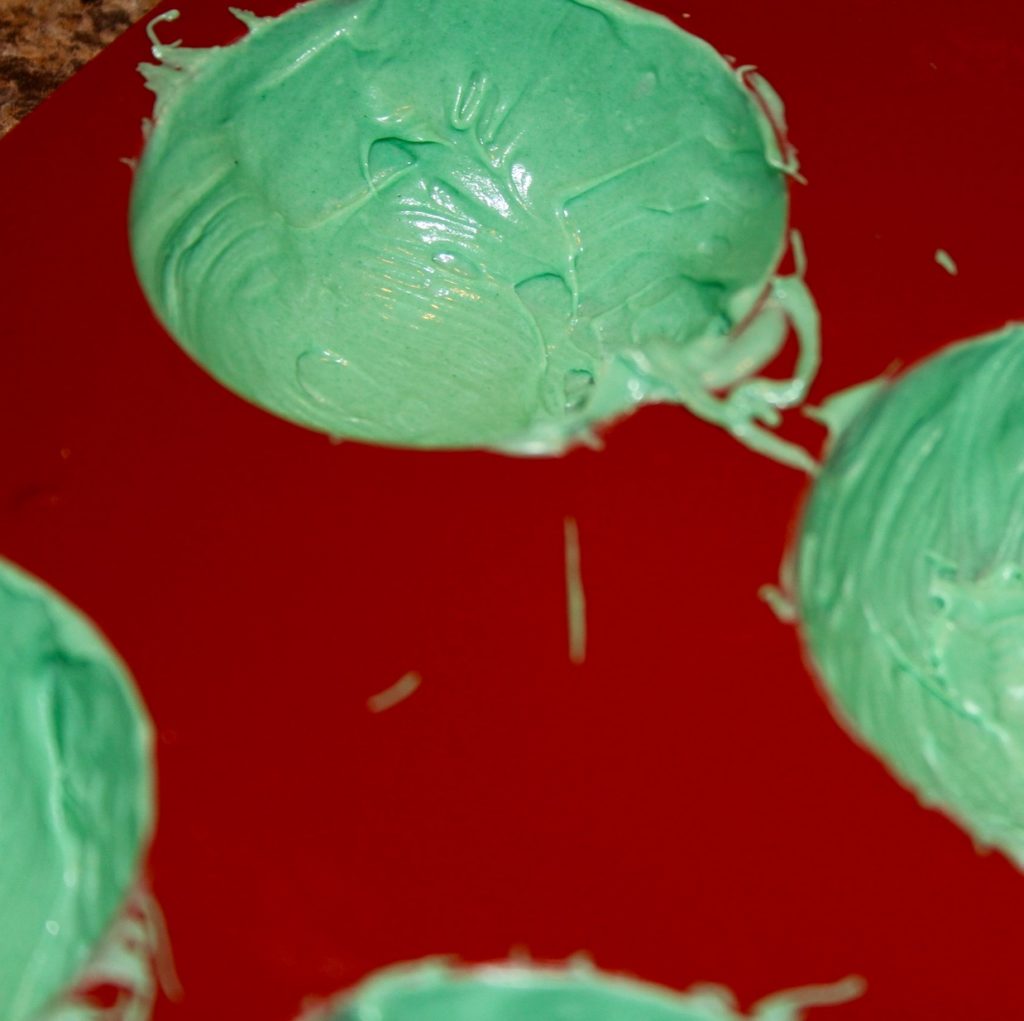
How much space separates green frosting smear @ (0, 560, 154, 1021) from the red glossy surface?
2 cm

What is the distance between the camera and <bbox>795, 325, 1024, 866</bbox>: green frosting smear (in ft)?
3.10

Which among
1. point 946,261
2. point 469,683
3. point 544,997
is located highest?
point 946,261

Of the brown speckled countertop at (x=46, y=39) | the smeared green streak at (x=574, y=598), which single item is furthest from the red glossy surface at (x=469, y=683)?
the brown speckled countertop at (x=46, y=39)

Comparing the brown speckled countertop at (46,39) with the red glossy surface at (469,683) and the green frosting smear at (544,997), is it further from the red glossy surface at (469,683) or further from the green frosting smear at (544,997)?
the green frosting smear at (544,997)

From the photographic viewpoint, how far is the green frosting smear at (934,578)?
95 centimetres

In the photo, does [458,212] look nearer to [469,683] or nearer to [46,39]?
[46,39]

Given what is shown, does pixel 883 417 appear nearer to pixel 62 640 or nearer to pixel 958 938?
pixel 958 938

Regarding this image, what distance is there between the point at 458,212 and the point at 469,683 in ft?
1.82

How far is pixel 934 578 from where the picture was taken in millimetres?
1044

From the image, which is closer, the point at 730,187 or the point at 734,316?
the point at 734,316

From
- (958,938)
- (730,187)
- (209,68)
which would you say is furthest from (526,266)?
(958,938)

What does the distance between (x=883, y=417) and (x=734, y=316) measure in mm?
124

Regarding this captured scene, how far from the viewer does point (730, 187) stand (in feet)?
3.74

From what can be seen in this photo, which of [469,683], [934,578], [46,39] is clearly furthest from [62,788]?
[46,39]
